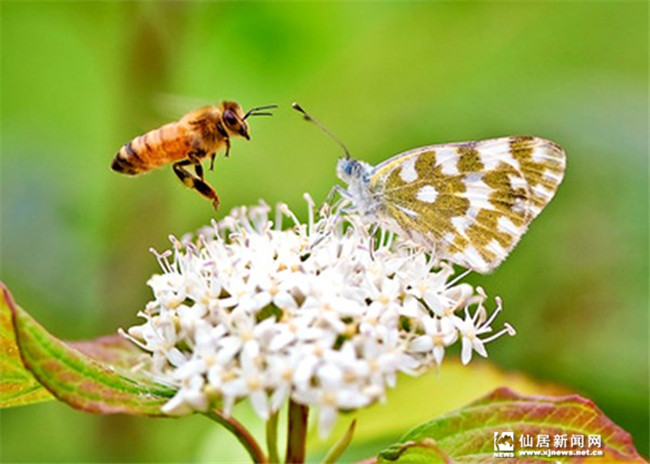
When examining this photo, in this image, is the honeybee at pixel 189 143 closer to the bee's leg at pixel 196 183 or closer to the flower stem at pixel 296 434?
the bee's leg at pixel 196 183

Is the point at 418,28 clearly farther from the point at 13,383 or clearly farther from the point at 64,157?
the point at 13,383

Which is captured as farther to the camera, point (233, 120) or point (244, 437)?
point (233, 120)

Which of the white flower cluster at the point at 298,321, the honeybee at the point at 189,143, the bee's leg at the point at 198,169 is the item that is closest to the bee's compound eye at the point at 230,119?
the honeybee at the point at 189,143

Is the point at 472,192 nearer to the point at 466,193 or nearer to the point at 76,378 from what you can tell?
the point at 466,193

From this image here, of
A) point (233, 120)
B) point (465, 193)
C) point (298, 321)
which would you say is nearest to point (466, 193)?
point (465, 193)

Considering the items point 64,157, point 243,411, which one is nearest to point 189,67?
point 64,157
